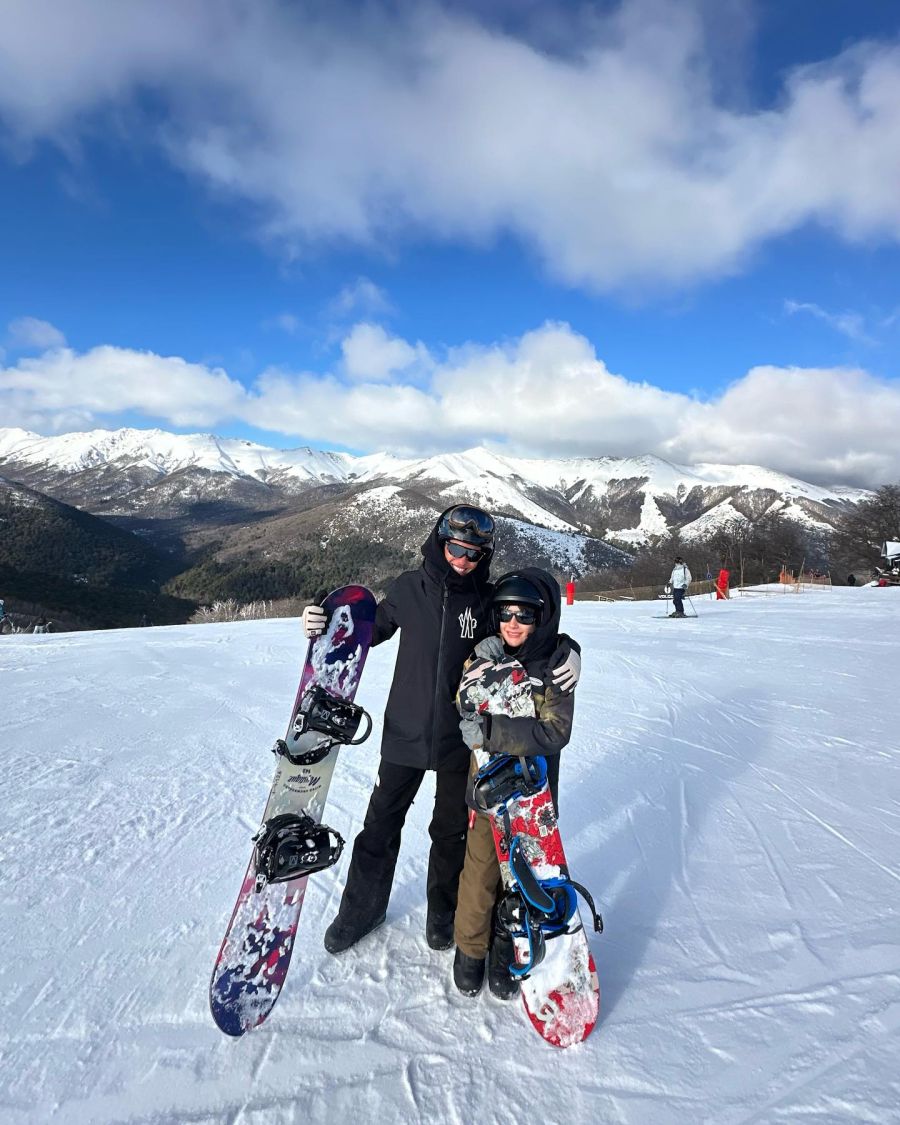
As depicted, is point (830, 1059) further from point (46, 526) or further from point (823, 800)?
point (46, 526)

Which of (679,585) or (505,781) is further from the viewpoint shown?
(679,585)

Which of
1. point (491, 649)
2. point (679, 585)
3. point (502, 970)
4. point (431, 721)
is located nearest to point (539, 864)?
point (502, 970)

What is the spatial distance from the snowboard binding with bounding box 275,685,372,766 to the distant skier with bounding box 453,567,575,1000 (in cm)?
58

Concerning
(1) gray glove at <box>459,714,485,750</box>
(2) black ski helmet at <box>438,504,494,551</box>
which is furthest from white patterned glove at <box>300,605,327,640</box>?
(1) gray glove at <box>459,714,485,750</box>

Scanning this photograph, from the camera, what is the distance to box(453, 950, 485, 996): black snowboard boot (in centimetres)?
229

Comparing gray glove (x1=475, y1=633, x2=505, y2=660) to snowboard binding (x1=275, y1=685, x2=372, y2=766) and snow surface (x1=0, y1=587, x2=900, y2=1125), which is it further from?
snow surface (x1=0, y1=587, x2=900, y2=1125)

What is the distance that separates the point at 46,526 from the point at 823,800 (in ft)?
480

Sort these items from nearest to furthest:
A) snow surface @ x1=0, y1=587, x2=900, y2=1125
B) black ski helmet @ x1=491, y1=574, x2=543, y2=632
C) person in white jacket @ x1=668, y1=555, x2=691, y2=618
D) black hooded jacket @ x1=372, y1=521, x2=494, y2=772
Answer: snow surface @ x1=0, y1=587, x2=900, y2=1125 → black ski helmet @ x1=491, y1=574, x2=543, y2=632 → black hooded jacket @ x1=372, y1=521, x2=494, y2=772 → person in white jacket @ x1=668, y1=555, x2=691, y2=618

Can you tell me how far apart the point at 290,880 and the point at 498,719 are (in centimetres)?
112

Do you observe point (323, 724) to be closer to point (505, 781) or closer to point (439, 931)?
point (505, 781)

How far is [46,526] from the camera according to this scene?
119m

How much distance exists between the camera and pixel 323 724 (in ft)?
8.23

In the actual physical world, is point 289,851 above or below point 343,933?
above

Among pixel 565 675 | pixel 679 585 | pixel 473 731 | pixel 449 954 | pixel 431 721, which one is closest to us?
pixel 565 675
